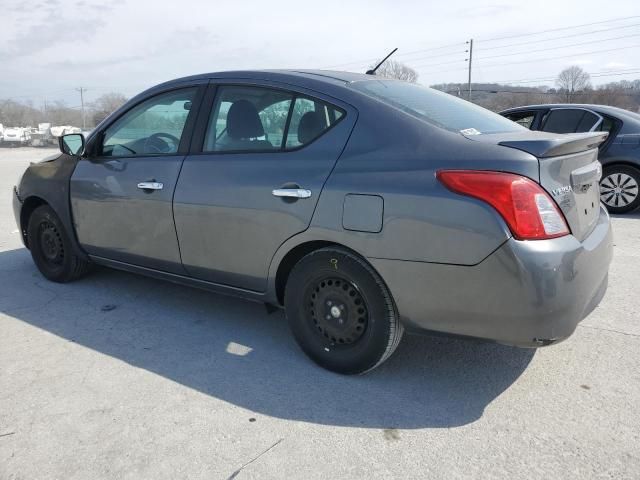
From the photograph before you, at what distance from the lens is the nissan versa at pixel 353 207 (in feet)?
7.98

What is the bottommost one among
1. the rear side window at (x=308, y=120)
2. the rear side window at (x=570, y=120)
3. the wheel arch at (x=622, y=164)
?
the wheel arch at (x=622, y=164)

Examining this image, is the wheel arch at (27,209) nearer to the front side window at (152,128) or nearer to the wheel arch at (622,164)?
the front side window at (152,128)

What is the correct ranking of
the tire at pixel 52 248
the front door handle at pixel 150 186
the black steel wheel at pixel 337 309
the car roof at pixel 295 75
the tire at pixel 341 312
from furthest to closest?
the tire at pixel 52 248
the front door handle at pixel 150 186
the car roof at pixel 295 75
the black steel wheel at pixel 337 309
the tire at pixel 341 312

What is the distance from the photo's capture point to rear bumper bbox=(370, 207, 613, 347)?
2.37 meters

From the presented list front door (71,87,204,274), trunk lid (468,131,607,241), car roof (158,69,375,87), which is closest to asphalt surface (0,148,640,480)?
front door (71,87,204,274)

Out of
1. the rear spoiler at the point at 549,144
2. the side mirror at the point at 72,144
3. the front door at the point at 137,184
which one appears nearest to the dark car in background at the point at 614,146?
the rear spoiler at the point at 549,144

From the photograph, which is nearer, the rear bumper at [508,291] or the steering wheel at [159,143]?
the rear bumper at [508,291]

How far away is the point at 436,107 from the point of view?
3156 millimetres

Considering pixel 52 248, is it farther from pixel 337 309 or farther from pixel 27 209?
pixel 337 309

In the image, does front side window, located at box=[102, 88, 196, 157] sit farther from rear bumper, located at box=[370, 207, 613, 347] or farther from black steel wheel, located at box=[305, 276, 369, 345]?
rear bumper, located at box=[370, 207, 613, 347]

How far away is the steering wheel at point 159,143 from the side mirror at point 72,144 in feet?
2.29

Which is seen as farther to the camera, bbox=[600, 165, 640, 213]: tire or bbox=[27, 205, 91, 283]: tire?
bbox=[600, 165, 640, 213]: tire

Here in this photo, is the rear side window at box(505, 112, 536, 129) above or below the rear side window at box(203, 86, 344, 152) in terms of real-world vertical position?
below

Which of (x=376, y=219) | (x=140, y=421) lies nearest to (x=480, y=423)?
(x=376, y=219)
